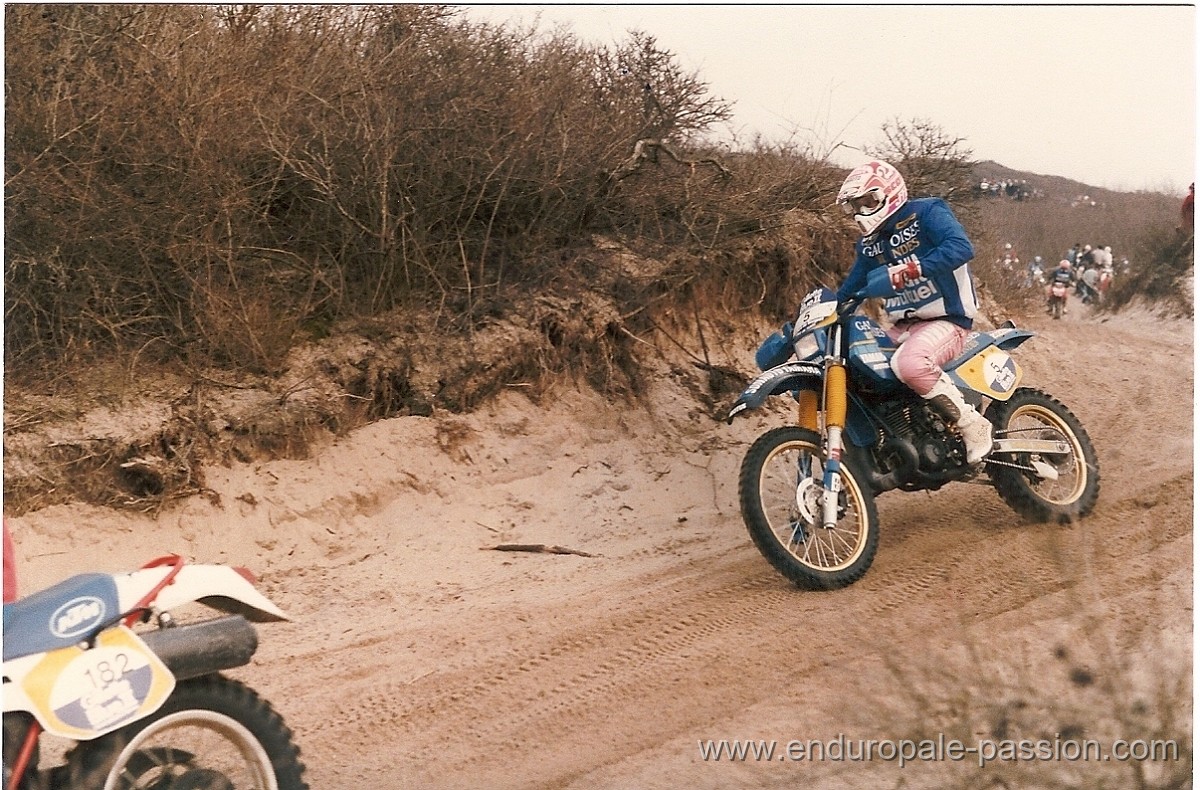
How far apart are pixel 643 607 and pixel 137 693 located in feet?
11.5

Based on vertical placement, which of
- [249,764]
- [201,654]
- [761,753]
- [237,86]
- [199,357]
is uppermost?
[237,86]

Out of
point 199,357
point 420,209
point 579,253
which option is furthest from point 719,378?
point 199,357

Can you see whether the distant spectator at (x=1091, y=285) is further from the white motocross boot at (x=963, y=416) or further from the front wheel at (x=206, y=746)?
the front wheel at (x=206, y=746)

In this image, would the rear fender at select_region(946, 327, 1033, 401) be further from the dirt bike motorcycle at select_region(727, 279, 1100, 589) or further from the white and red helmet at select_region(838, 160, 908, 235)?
the white and red helmet at select_region(838, 160, 908, 235)

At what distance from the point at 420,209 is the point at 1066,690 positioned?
20.1 ft

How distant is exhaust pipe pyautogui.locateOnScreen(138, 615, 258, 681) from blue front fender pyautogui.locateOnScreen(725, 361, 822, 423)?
3.41 metres

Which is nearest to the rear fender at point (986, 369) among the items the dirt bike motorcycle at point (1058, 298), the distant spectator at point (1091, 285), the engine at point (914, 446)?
the engine at point (914, 446)

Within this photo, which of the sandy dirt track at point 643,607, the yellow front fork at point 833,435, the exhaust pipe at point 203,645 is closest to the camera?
the exhaust pipe at point 203,645

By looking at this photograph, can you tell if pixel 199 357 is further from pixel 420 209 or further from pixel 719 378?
pixel 719 378

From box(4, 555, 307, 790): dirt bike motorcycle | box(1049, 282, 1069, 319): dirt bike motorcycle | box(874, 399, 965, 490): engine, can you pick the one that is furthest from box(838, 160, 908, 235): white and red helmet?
box(1049, 282, 1069, 319): dirt bike motorcycle

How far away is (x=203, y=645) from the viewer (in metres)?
3.77

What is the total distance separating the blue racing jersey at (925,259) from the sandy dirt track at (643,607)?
56.1 inches

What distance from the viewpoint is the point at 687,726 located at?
5.27 metres

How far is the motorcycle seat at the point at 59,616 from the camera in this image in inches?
140
